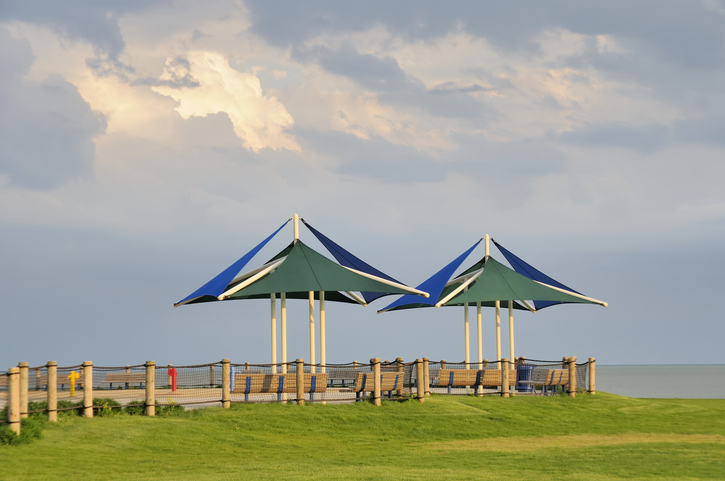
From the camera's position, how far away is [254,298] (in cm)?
2338

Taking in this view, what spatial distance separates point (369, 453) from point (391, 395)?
5.84m

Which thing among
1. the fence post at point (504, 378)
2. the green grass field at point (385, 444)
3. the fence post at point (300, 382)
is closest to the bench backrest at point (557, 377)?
the fence post at point (504, 378)

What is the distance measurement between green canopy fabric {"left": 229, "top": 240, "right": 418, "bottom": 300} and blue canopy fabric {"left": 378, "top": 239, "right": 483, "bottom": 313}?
3922mm

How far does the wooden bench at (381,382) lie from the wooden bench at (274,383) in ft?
2.77

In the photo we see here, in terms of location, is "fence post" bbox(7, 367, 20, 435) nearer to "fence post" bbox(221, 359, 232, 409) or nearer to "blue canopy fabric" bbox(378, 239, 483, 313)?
"fence post" bbox(221, 359, 232, 409)

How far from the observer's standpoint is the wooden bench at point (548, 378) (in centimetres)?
2408

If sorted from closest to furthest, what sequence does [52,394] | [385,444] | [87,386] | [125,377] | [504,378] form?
[52,394], [87,386], [385,444], [504,378], [125,377]

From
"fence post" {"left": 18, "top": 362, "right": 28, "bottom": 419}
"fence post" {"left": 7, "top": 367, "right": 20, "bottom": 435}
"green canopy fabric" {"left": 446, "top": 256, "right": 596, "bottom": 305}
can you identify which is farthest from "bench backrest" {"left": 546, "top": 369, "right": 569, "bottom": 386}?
"fence post" {"left": 7, "top": 367, "right": 20, "bottom": 435}

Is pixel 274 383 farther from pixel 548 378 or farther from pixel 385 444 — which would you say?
pixel 548 378

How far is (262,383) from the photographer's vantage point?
1894 centimetres

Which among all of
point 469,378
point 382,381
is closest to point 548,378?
point 469,378

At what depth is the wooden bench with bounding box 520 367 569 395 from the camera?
79.0 feet

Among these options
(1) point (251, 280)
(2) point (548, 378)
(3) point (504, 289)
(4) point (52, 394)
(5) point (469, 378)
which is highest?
(1) point (251, 280)

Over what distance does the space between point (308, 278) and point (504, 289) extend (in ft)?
24.5
